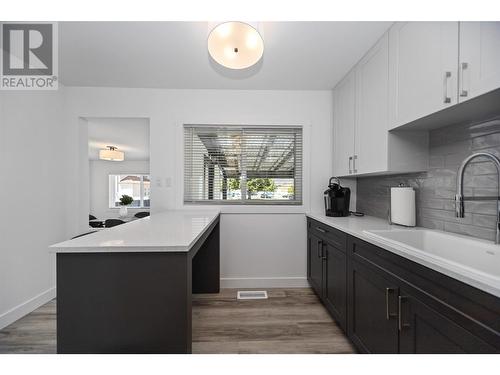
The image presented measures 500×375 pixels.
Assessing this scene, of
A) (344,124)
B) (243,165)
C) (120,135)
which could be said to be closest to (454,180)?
(344,124)

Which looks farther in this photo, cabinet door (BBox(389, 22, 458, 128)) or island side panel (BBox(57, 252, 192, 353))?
cabinet door (BBox(389, 22, 458, 128))

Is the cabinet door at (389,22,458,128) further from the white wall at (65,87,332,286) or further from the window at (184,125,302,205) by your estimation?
the window at (184,125,302,205)

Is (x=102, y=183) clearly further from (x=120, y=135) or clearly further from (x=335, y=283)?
(x=335, y=283)

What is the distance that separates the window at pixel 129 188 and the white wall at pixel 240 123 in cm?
606

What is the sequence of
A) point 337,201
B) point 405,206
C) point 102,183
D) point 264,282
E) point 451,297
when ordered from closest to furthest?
point 451,297 < point 405,206 < point 337,201 < point 264,282 < point 102,183

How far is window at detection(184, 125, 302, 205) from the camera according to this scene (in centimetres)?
292

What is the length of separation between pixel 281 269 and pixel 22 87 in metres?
3.18

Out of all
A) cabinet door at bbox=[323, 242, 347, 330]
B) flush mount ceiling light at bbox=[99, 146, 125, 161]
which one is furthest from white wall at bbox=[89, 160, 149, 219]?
cabinet door at bbox=[323, 242, 347, 330]

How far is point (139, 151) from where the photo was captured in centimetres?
700

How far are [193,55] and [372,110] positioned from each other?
1608 mm

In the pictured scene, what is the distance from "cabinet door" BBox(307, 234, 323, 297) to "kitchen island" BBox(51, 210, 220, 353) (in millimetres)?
1603

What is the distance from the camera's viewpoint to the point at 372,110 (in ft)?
6.51
